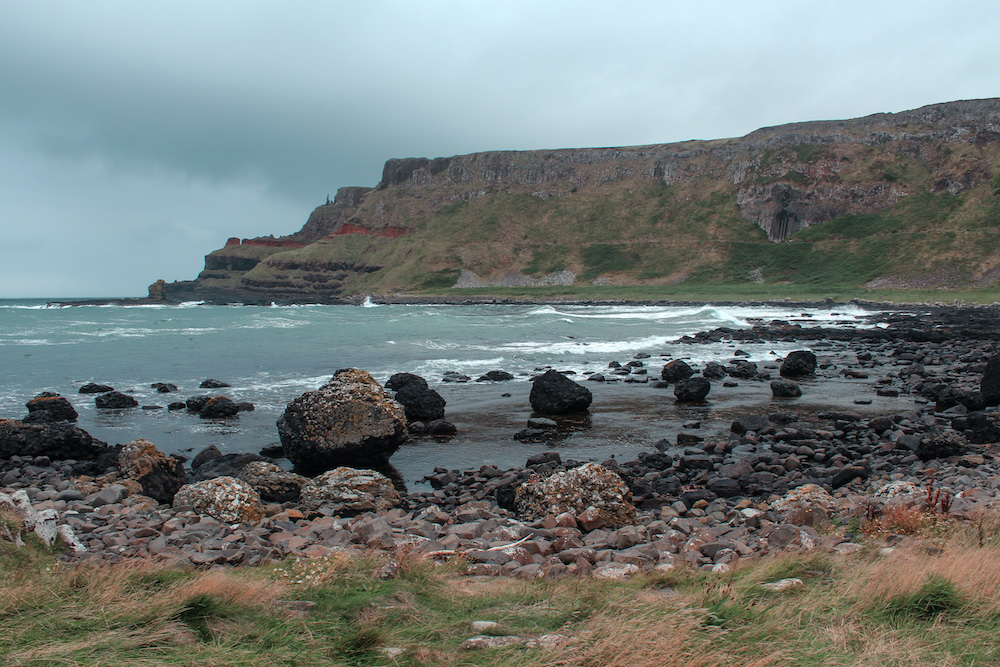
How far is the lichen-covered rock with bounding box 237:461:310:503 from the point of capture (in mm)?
9586

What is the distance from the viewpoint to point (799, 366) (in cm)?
2136

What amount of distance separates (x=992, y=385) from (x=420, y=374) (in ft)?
58.0

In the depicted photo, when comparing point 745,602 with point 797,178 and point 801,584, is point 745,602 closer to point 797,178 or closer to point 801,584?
point 801,584

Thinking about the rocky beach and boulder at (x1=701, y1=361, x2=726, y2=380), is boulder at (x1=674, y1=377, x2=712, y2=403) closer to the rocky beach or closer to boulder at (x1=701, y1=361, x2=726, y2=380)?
the rocky beach

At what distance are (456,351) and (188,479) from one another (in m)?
20.9

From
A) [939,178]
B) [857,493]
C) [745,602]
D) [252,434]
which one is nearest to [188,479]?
[252,434]

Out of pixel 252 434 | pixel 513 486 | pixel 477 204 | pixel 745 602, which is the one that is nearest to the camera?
pixel 745 602

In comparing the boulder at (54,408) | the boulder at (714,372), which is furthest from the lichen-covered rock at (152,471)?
the boulder at (714,372)

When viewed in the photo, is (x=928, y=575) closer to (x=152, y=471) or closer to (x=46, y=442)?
(x=152, y=471)

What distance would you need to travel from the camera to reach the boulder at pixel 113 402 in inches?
680

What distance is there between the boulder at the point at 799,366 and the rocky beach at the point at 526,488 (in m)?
4.25

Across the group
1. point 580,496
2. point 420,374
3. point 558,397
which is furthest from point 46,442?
point 420,374

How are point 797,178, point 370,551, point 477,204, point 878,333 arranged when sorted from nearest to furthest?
point 370,551 < point 878,333 < point 797,178 < point 477,204

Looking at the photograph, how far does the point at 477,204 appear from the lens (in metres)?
152
